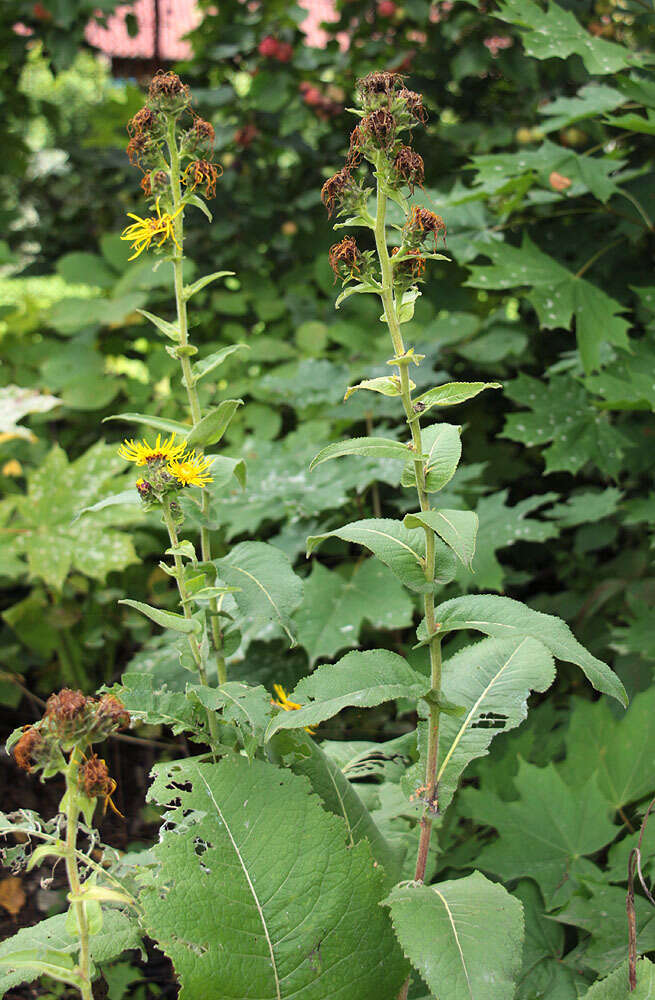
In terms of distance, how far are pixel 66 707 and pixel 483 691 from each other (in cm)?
52

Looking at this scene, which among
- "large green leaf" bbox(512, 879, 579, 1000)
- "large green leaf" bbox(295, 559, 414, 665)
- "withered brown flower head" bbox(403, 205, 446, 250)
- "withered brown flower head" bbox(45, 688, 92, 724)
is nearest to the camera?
"withered brown flower head" bbox(45, 688, 92, 724)

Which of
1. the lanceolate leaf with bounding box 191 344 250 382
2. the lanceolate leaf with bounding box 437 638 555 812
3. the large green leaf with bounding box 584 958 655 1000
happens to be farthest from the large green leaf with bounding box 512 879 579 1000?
the lanceolate leaf with bounding box 191 344 250 382

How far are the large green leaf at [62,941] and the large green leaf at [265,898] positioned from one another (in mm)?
78

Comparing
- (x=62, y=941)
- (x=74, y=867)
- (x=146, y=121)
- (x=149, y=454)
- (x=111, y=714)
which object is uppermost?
(x=146, y=121)

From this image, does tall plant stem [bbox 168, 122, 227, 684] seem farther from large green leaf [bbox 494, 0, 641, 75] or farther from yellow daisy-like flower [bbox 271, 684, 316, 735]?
large green leaf [bbox 494, 0, 641, 75]

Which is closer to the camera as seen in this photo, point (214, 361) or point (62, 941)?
point (62, 941)

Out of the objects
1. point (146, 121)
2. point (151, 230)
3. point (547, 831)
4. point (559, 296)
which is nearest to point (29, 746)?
point (151, 230)

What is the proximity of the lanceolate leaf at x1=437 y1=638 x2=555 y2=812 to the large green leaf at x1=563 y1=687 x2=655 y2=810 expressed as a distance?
445 millimetres

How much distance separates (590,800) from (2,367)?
2.31 metres

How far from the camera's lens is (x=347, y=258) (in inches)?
36.3

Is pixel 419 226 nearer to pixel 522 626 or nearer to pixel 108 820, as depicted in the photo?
pixel 522 626

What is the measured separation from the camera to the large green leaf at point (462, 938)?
804 millimetres

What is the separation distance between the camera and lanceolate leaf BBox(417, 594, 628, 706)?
0.87 meters

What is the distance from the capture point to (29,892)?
5.43 feet
